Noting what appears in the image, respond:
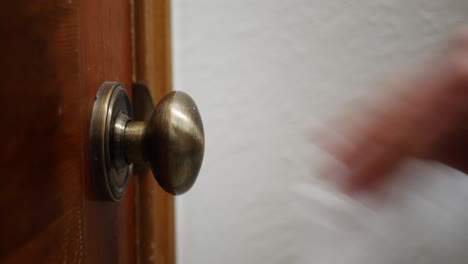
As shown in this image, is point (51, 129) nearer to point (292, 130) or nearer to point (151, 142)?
point (151, 142)

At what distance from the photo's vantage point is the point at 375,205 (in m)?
0.44

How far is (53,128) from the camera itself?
122 mm

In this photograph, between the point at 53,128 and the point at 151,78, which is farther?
the point at 151,78

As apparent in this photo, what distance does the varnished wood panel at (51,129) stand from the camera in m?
0.09

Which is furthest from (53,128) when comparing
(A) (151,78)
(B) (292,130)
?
(B) (292,130)

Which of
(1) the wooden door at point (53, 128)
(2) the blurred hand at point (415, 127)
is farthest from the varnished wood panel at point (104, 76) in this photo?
(2) the blurred hand at point (415, 127)

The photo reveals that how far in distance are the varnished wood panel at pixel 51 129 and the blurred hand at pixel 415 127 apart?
0.63 ft

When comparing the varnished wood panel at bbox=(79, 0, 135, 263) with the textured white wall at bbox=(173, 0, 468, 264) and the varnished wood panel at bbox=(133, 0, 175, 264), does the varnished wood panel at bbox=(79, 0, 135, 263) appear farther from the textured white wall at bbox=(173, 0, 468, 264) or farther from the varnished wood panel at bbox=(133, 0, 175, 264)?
the textured white wall at bbox=(173, 0, 468, 264)

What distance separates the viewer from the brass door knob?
6.2 inches

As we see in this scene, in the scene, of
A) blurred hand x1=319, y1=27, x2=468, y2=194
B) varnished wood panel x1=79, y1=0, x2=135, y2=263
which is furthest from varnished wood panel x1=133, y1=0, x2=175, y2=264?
blurred hand x1=319, y1=27, x2=468, y2=194

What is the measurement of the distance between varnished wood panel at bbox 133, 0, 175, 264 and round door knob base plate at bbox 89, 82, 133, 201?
0.28ft

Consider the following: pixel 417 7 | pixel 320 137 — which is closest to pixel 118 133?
pixel 320 137

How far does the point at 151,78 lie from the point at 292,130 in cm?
21

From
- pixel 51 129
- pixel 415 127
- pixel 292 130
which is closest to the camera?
pixel 51 129
